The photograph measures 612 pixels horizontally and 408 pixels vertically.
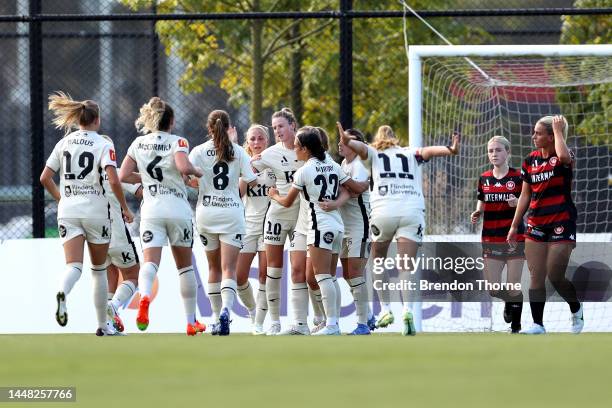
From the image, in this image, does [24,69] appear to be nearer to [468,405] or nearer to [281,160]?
[281,160]

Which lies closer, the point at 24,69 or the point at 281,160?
the point at 281,160

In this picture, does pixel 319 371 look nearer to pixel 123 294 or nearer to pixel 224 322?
pixel 224 322

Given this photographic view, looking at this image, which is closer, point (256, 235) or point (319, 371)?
point (319, 371)

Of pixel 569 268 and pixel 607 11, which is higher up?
pixel 607 11

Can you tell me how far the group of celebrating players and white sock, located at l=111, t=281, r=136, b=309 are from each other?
1 cm

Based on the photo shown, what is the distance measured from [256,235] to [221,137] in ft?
3.73

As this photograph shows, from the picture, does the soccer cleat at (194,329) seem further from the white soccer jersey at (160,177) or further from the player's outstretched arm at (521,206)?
the player's outstretched arm at (521,206)

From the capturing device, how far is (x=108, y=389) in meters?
5.80

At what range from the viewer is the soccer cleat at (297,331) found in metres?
10.8

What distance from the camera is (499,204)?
11328mm

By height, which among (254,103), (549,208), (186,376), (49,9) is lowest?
(186,376)

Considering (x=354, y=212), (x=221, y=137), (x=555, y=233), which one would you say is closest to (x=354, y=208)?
(x=354, y=212)

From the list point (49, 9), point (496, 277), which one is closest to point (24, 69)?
point (49, 9)

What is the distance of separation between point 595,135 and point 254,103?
4030 millimetres
